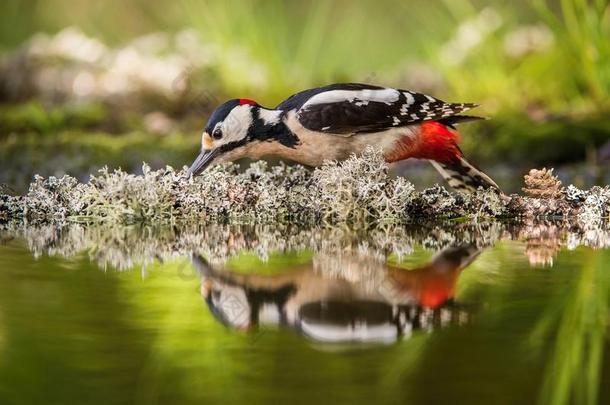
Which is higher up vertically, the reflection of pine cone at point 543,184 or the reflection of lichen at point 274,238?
the reflection of pine cone at point 543,184

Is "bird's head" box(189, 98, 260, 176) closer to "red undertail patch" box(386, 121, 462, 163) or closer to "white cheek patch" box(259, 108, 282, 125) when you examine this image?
"white cheek patch" box(259, 108, 282, 125)

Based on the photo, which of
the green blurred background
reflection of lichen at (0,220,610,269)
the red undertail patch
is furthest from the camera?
the green blurred background

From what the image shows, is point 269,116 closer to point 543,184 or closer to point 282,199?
point 282,199

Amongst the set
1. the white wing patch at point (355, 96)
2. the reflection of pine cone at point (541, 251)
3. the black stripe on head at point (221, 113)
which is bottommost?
the reflection of pine cone at point (541, 251)

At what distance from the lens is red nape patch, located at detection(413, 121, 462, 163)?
614cm

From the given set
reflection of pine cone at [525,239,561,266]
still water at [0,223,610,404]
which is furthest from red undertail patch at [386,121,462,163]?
reflection of pine cone at [525,239,561,266]

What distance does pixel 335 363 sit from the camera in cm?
246

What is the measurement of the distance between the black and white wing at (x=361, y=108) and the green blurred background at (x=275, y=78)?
2.58 meters

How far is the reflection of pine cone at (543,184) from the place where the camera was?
6.31 metres

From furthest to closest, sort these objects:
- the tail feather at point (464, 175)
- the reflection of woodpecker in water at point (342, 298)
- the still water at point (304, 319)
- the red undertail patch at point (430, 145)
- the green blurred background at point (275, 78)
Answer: the green blurred background at point (275, 78), the tail feather at point (464, 175), the red undertail patch at point (430, 145), the reflection of woodpecker in water at point (342, 298), the still water at point (304, 319)

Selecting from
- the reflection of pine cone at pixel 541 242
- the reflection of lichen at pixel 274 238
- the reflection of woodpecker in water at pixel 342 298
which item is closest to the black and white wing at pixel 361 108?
the reflection of lichen at pixel 274 238

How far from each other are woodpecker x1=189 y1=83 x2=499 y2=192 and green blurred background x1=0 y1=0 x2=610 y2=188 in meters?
2.54

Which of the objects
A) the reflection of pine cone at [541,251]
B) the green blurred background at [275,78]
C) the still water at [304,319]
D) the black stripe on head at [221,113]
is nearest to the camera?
the still water at [304,319]

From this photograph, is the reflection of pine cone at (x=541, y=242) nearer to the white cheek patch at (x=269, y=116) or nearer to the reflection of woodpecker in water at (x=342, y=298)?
the reflection of woodpecker in water at (x=342, y=298)
